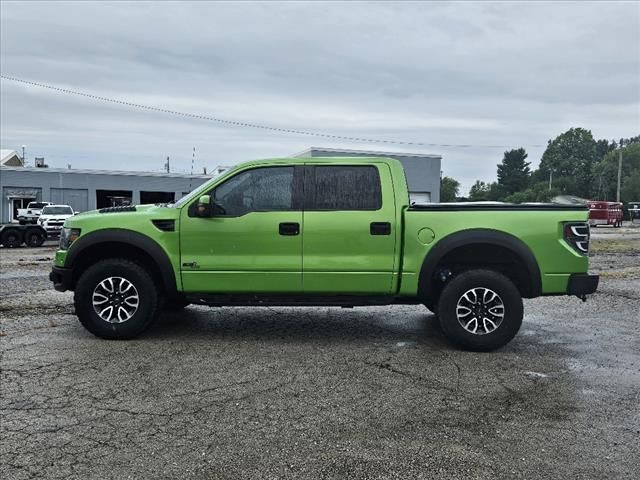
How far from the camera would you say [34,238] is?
21.6 metres

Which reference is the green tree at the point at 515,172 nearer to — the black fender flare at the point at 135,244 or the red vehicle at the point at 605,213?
the red vehicle at the point at 605,213

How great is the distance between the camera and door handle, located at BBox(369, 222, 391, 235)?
579 centimetres

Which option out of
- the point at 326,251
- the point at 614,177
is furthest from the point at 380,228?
the point at 614,177

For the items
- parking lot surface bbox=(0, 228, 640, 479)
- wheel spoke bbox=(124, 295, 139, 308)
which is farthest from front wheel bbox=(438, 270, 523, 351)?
wheel spoke bbox=(124, 295, 139, 308)

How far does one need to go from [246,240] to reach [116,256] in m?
1.52

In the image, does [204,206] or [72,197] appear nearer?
[204,206]

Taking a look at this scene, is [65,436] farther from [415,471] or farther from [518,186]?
[518,186]

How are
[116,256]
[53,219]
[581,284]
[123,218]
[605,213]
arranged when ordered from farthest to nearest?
[605,213], [53,219], [116,256], [123,218], [581,284]

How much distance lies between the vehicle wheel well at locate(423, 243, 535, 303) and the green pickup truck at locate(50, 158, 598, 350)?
0.01 metres

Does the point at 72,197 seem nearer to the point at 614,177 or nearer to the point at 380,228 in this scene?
the point at 380,228

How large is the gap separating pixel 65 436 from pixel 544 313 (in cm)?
647

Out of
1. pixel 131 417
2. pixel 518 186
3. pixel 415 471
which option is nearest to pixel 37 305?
pixel 131 417

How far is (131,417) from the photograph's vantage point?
3920 millimetres

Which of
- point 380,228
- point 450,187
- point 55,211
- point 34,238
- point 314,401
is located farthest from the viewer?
point 450,187
